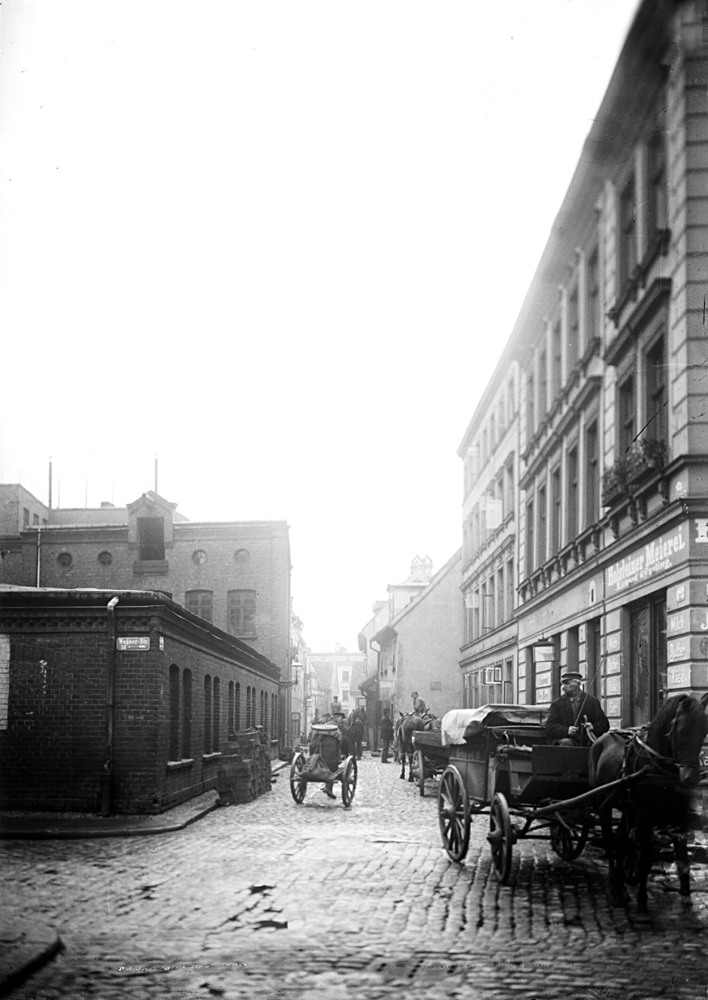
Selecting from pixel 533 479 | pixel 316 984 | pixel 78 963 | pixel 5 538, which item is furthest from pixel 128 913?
pixel 5 538

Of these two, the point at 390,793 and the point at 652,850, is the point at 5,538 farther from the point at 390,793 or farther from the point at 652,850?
the point at 652,850

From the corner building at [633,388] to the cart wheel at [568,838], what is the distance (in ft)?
11.2

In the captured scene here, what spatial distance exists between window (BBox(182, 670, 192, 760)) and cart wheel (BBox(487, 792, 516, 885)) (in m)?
10.6

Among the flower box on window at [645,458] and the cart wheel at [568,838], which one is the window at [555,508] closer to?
the flower box on window at [645,458]

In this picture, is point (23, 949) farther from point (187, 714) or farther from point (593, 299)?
point (593, 299)

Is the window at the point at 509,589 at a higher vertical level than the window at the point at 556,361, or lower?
lower

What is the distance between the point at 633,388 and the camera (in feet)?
62.0

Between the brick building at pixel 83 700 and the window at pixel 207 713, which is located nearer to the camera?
the brick building at pixel 83 700

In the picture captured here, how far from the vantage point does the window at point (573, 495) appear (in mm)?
24438

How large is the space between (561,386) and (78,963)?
66.1 ft

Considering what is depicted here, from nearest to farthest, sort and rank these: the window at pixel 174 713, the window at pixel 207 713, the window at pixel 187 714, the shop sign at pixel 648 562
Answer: the shop sign at pixel 648 562 → the window at pixel 174 713 → the window at pixel 187 714 → the window at pixel 207 713

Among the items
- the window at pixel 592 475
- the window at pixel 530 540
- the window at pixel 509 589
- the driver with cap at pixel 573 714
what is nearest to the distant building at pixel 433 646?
the window at pixel 509 589

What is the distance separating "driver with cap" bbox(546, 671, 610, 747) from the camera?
11.4 meters

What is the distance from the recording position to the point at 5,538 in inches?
1949
